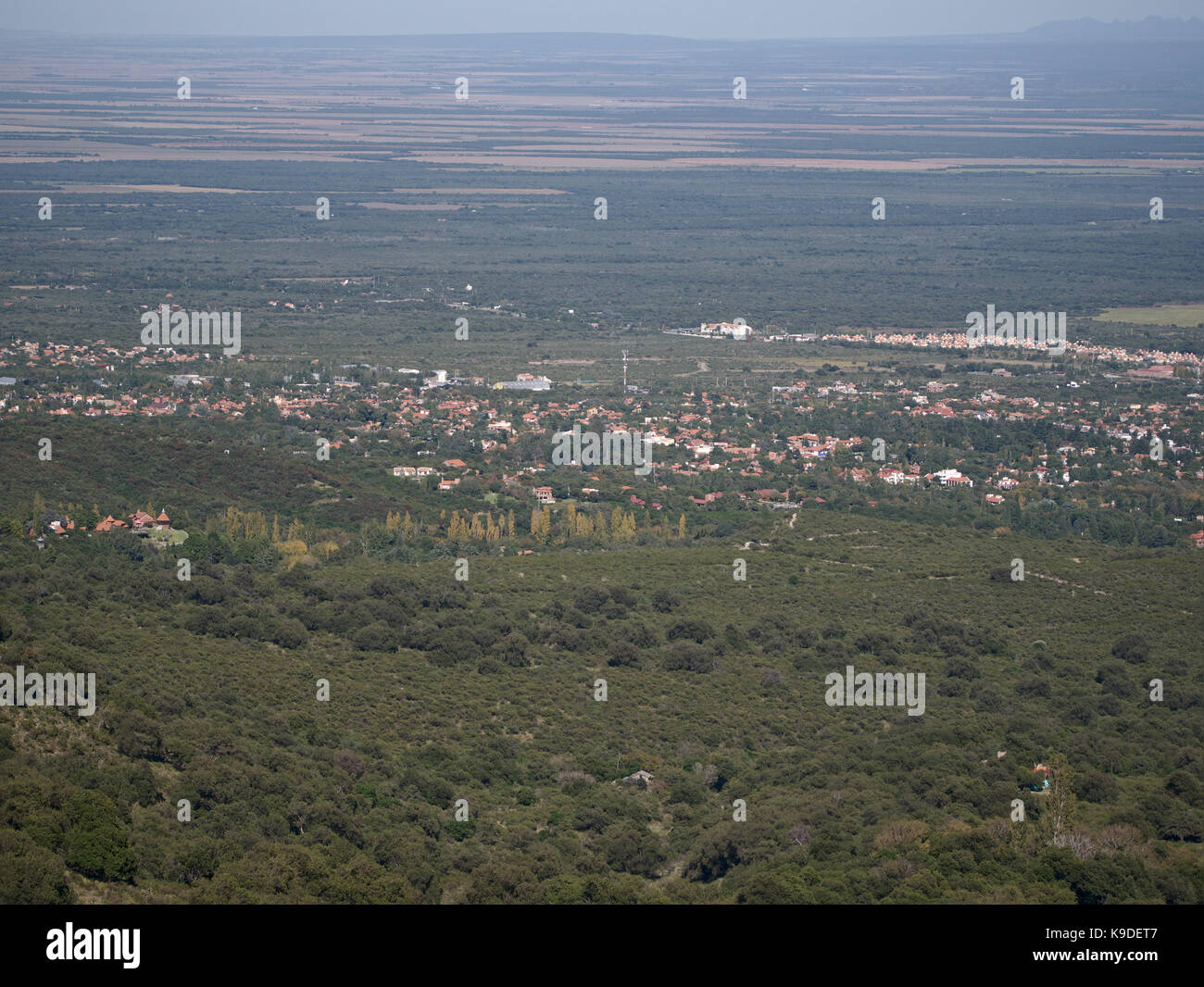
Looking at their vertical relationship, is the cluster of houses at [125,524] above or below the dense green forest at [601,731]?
above

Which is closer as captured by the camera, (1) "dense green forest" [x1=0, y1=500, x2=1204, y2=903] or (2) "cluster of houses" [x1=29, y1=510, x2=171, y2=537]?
(1) "dense green forest" [x1=0, y1=500, x2=1204, y2=903]

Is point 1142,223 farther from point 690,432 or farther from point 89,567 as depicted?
point 89,567

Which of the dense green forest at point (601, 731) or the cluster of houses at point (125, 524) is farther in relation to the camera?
the cluster of houses at point (125, 524)

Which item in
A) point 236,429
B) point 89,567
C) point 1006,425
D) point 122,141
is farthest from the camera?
point 122,141

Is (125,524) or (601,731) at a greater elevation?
(125,524)

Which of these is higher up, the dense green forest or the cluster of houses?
the cluster of houses

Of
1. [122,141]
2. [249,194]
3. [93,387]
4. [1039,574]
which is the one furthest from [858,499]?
[122,141]

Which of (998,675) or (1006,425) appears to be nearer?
(998,675)

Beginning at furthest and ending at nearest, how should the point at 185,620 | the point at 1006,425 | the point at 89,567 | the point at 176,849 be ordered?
the point at 1006,425
the point at 89,567
the point at 185,620
the point at 176,849

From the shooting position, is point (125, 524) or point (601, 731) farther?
point (125, 524)

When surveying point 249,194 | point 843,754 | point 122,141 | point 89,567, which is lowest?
point 843,754

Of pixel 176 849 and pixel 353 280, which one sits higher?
pixel 353 280
